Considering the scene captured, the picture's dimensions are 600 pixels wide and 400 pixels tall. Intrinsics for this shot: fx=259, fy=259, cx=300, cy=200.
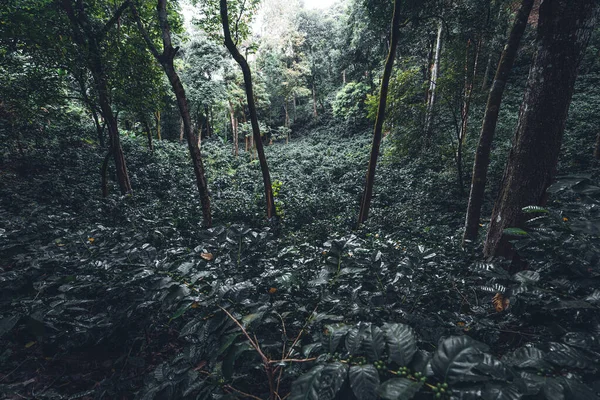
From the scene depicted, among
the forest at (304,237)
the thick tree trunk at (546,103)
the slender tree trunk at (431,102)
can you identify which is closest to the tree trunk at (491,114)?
the forest at (304,237)

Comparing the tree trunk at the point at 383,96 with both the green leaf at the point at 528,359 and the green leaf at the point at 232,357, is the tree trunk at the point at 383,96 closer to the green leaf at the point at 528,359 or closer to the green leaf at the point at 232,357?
A: the green leaf at the point at 528,359

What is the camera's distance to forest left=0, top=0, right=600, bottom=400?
1.18m

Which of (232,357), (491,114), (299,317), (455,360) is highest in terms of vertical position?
(491,114)

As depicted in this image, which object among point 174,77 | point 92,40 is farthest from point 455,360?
point 92,40

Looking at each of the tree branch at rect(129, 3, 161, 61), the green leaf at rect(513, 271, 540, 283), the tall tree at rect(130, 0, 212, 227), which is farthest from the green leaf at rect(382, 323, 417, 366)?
the tree branch at rect(129, 3, 161, 61)

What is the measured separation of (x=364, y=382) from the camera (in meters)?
0.86

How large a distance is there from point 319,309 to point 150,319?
4.56ft

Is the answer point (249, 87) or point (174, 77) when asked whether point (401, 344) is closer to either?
point (174, 77)

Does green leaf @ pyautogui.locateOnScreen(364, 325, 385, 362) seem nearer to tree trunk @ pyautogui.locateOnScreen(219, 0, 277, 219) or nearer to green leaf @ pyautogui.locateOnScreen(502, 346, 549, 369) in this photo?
green leaf @ pyautogui.locateOnScreen(502, 346, 549, 369)

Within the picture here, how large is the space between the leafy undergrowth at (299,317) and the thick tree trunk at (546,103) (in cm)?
36

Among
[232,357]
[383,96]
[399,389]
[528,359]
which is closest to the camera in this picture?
[399,389]

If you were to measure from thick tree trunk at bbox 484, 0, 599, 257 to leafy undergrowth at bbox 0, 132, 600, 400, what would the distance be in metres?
0.36

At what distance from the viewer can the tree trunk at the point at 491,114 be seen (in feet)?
13.3

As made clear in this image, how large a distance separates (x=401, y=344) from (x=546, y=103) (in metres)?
2.99
